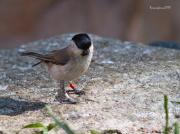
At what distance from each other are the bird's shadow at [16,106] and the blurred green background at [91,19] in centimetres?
599

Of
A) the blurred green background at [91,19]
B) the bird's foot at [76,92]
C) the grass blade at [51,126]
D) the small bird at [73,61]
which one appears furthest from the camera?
the blurred green background at [91,19]

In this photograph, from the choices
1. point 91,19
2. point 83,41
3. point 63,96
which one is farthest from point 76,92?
point 91,19

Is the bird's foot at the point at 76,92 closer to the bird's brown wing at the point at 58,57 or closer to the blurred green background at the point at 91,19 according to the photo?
the bird's brown wing at the point at 58,57

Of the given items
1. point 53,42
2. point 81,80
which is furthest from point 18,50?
point 81,80

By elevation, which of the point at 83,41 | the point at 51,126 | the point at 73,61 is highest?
the point at 83,41

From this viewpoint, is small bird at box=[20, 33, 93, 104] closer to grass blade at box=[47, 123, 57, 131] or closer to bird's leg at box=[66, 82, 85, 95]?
bird's leg at box=[66, 82, 85, 95]

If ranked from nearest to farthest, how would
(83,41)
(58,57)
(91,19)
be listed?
1. (83,41)
2. (58,57)
3. (91,19)

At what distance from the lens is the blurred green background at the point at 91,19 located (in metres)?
11.6

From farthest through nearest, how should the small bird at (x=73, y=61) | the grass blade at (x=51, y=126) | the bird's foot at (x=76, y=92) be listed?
the bird's foot at (x=76, y=92) → the small bird at (x=73, y=61) → the grass blade at (x=51, y=126)

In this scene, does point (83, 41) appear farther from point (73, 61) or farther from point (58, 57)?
point (58, 57)

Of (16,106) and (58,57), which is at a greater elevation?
(58,57)

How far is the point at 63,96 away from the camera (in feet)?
18.1

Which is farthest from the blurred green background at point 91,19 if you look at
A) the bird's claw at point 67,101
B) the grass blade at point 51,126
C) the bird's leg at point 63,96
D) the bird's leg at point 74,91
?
the grass blade at point 51,126

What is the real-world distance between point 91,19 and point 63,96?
6229 millimetres
